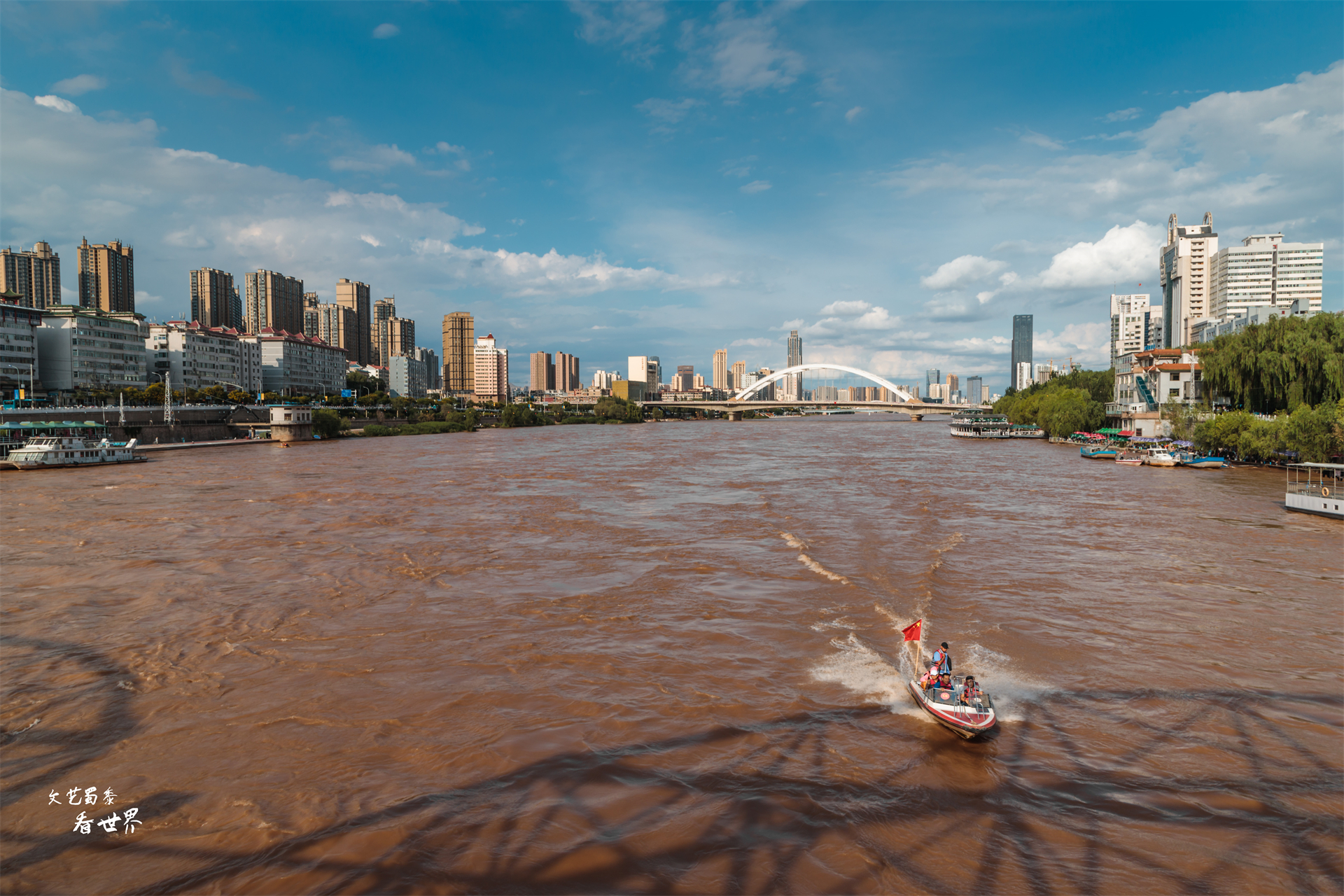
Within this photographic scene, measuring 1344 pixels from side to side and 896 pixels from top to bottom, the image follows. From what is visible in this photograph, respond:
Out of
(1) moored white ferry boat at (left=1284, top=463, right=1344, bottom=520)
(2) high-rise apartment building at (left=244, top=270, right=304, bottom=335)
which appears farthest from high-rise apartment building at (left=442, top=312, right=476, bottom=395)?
(1) moored white ferry boat at (left=1284, top=463, right=1344, bottom=520)

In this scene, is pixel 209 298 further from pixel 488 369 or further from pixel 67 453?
pixel 67 453

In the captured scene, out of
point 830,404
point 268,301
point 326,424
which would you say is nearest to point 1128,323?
point 830,404

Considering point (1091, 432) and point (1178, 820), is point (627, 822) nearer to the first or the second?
point (1178, 820)

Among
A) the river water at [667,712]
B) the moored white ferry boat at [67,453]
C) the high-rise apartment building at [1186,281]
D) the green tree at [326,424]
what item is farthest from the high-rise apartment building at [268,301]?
the high-rise apartment building at [1186,281]

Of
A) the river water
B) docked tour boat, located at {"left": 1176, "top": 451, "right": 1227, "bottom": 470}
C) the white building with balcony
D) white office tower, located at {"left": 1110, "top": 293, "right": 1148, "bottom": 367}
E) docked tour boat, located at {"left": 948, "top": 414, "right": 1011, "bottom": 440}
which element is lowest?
the river water

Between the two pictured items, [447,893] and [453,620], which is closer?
[447,893]

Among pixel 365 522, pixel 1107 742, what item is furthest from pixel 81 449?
pixel 1107 742

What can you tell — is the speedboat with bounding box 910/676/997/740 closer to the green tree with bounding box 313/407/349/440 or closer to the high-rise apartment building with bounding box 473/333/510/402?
the green tree with bounding box 313/407/349/440
